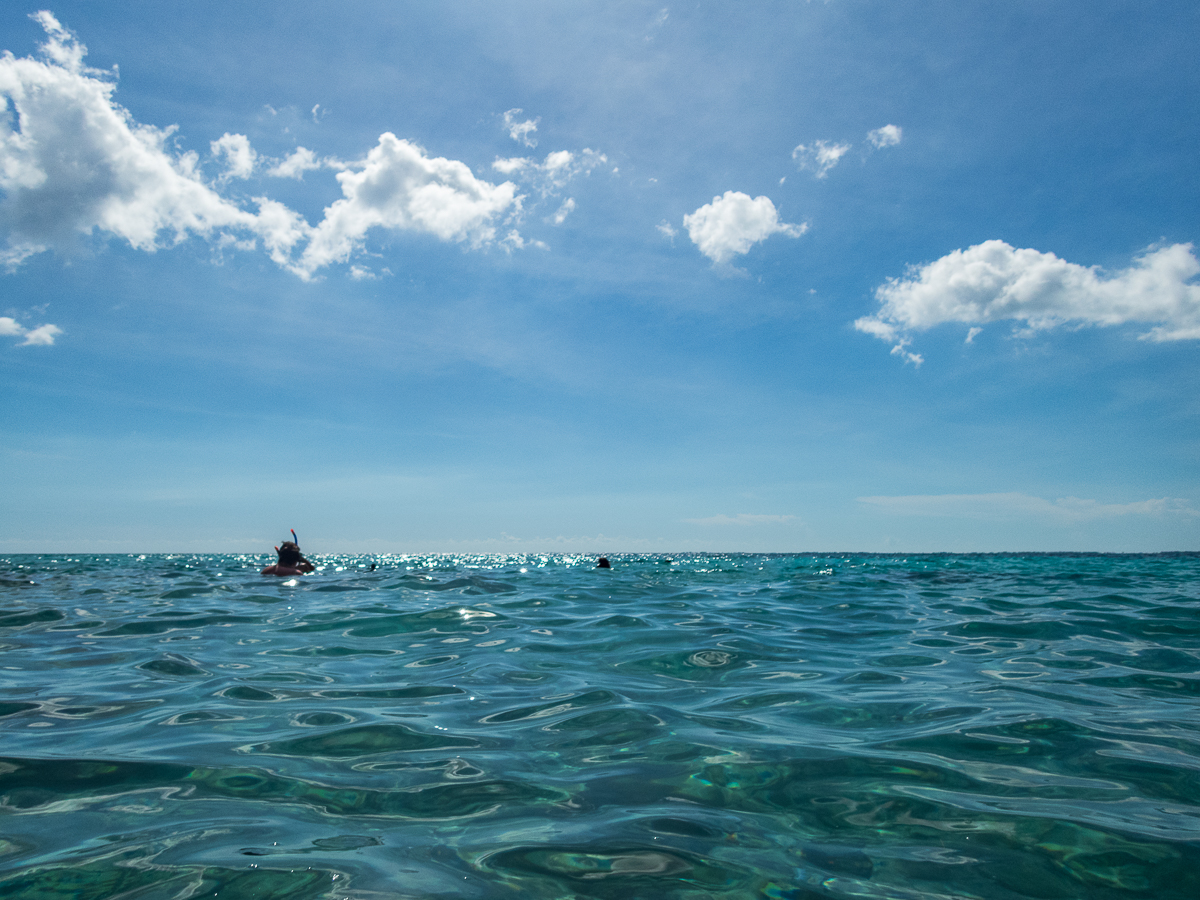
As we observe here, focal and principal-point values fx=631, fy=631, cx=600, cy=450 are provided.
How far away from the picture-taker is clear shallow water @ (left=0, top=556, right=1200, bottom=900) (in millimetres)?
2553

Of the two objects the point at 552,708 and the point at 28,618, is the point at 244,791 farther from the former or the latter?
A: the point at 28,618

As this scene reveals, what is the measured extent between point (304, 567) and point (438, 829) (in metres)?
19.2

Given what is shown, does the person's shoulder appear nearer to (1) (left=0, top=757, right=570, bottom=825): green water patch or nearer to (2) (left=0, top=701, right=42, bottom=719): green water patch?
(2) (left=0, top=701, right=42, bottom=719): green water patch

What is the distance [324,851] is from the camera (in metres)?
2.67

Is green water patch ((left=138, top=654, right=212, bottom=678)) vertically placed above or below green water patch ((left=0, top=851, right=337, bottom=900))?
below

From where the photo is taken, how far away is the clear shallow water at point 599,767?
255cm

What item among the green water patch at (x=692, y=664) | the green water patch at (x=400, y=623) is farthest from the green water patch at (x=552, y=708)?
the green water patch at (x=400, y=623)

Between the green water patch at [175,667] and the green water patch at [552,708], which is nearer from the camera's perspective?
the green water patch at [552,708]

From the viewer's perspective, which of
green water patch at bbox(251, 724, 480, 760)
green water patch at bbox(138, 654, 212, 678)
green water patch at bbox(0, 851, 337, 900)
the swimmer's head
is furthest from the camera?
the swimmer's head

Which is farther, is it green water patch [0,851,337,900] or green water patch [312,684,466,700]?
green water patch [312,684,466,700]

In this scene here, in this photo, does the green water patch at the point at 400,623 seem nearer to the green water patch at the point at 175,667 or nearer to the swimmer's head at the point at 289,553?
the green water patch at the point at 175,667

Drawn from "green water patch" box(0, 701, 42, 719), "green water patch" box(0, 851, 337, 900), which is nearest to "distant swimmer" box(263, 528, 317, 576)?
"green water patch" box(0, 701, 42, 719)

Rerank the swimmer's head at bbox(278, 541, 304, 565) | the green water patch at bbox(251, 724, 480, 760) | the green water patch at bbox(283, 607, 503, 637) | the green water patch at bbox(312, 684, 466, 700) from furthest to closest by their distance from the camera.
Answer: the swimmer's head at bbox(278, 541, 304, 565) → the green water patch at bbox(283, 607, 503, 637) → the green water patch at bbox(312, 684, 466, 700) → the green water patch at bbox(251, 724, 480, 760)

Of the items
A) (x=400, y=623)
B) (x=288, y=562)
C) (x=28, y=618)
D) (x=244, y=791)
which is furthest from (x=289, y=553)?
(x=244, y=791)
